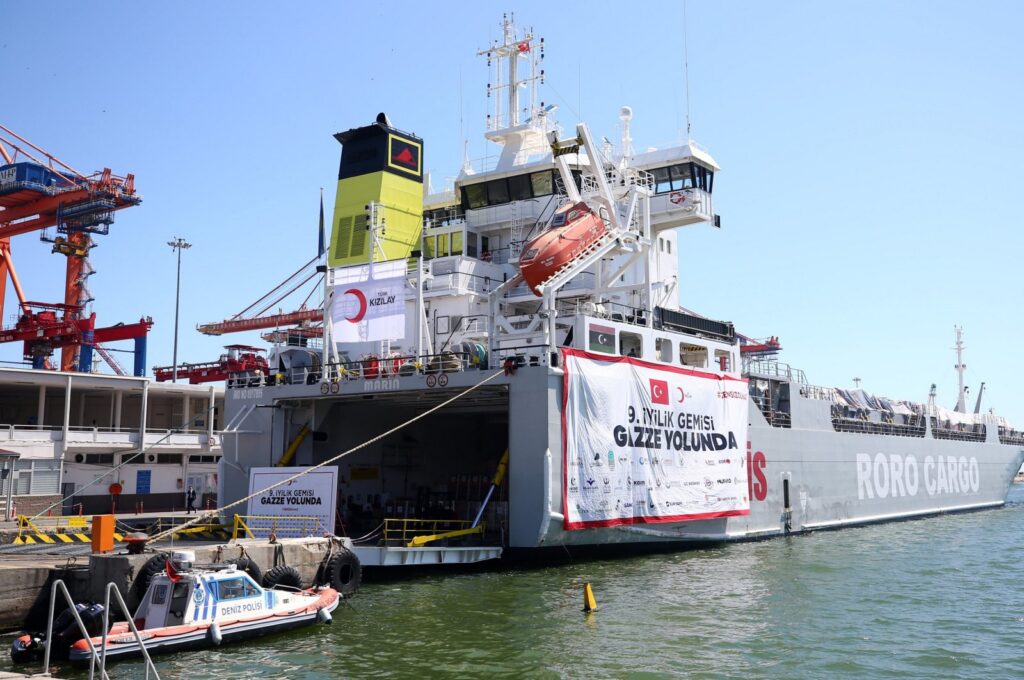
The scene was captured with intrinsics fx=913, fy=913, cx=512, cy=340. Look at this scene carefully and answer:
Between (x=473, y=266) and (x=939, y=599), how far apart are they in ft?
54.8

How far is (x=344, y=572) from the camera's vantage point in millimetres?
19344

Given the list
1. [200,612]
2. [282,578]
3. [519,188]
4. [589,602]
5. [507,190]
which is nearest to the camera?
[200,612]

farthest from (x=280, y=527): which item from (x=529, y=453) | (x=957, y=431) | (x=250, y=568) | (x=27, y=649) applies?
(x=957, y=431)

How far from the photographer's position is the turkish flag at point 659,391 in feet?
82.5

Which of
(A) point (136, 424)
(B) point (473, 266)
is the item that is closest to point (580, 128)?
(B) point (473, 266)

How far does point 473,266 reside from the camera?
29.8 m

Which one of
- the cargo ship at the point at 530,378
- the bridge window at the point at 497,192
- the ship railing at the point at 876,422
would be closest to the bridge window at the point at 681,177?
Answer: the cargo ship at the point at 530,378

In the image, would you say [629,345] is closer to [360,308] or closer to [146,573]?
[360,308]

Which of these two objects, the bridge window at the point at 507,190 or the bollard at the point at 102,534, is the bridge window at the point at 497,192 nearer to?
the bridge window at the point at 507,190

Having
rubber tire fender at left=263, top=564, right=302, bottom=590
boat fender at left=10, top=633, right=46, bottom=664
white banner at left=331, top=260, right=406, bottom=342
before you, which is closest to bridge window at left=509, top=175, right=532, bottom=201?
white banner at left=331, top=260, right=406, bottom=342

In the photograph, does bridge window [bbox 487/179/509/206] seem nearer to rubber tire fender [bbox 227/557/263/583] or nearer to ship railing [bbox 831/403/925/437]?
ship railing [bbox 831/403/925/437]

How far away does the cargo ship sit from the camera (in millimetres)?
22828

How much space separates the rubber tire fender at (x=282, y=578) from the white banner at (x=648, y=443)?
670 centimetres

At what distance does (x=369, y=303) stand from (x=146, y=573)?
33.5ft
